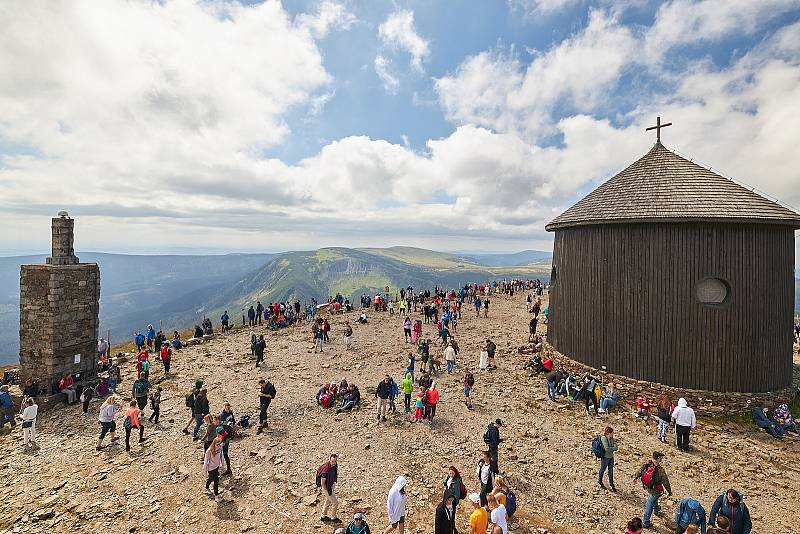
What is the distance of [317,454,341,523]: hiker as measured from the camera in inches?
329

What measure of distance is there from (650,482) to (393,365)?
511 inches

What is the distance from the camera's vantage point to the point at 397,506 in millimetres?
7590

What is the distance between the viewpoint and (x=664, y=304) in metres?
15.2

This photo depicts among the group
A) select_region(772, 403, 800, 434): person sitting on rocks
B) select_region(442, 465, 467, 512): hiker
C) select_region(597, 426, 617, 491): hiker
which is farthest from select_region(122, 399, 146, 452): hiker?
select_region(772, 403, 800, 434): person sitting on rocks

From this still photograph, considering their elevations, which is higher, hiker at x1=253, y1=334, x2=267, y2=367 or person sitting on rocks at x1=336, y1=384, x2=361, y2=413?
hiker at x1=253, y1=334, x2=267, y2=367

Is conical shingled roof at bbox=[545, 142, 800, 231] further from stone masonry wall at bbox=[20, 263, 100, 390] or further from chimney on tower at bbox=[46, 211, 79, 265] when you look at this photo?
chimney on tower at bbox=[46, 211, 79, 265]

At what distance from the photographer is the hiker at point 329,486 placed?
329 inches

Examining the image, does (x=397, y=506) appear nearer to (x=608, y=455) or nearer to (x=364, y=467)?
(x=364, y=467)

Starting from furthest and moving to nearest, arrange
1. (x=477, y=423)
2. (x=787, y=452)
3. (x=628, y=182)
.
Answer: (x=628, y=182) → (x=477, y=423) → (x=787, y=452)

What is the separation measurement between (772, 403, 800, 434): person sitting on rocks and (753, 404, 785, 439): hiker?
0.14 meters

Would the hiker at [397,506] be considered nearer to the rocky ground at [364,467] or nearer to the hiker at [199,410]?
the rocky ground at [364,467]

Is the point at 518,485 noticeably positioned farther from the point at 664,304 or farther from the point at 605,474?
the point at 664,304

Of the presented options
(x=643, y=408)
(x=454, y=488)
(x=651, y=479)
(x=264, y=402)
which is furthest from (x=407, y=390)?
(x=643, y=408)

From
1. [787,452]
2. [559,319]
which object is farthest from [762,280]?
[559,319]
